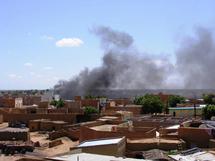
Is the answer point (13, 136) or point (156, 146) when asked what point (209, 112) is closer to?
Result: point (13, 136)

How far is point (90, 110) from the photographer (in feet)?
144

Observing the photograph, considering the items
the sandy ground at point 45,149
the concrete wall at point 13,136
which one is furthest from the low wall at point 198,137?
the concrete wall at point 13,136

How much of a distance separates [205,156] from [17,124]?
1013 inches

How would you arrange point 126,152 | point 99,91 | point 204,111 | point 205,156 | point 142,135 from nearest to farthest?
point 205,156 < point 126,152 < point 142,135 < point 204,111 < point 99,91

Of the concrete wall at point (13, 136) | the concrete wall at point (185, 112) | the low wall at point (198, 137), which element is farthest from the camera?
the concrete wall at point (185, 112)

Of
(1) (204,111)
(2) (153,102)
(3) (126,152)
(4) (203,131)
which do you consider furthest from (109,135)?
(2) (153,102)

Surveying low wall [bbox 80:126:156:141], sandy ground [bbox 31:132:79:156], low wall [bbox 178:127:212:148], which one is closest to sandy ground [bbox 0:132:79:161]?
sandy ground [bbox 31:132:79:156]

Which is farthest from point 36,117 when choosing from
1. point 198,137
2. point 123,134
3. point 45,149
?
point 198,137

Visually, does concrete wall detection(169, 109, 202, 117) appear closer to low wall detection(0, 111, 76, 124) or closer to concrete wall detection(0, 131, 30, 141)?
low wall detection(0, 111, 76, 124)

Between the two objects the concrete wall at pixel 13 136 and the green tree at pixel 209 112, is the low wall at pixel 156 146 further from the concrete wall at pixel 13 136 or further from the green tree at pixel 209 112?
the green tree at pixel 209 112

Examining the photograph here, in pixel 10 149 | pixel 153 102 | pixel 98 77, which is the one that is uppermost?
pixel 98 77

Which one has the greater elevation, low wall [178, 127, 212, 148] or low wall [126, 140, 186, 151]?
low wall [178, 127, 212, 148]

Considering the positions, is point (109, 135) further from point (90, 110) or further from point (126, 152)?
point (90, 110)

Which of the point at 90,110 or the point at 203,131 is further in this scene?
the point at 90,110
